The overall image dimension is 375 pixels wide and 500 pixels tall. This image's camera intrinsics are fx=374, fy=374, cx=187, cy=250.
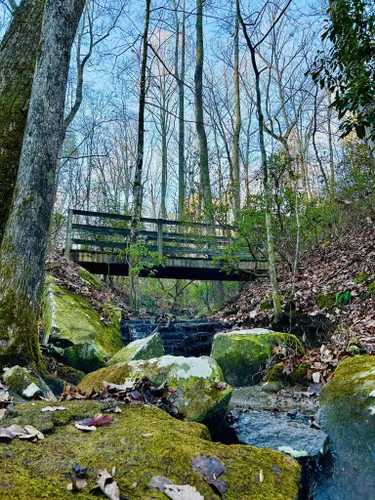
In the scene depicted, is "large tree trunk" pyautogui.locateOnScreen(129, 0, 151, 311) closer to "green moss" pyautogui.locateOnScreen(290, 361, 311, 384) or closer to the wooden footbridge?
the wooden footbridge

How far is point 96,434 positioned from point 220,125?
883 inches

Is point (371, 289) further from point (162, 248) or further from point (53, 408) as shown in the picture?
point (162, 248)

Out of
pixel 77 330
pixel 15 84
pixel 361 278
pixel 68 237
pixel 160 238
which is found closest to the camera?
pixel 15 84

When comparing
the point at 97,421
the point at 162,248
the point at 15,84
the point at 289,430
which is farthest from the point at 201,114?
the point at 97,421

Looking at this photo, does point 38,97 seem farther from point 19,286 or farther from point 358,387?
point 358,387

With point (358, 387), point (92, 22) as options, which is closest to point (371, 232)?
point (358, 387)

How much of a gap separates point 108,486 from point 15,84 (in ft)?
15.6

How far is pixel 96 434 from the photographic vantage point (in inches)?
68.0

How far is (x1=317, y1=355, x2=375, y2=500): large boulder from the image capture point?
8.20 ft

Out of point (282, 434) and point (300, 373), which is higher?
point (300, 373)

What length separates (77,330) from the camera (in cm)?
623

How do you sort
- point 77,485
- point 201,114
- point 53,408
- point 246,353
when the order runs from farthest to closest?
point 201,114
point 246,353
point 53,408
point 77,485

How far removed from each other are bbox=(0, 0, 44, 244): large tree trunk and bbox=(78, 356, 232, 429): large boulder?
6.84ft

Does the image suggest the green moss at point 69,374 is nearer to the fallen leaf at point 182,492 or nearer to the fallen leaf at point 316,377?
the fallen leaf at point 316,377
